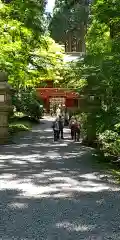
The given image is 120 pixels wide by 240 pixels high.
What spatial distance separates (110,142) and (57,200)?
5263 mm

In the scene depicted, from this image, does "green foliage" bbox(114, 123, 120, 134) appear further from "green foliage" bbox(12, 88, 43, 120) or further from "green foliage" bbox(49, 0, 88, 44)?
"green foliage" bbox(49, 0, 88, 44)

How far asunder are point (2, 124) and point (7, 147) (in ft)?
5.82

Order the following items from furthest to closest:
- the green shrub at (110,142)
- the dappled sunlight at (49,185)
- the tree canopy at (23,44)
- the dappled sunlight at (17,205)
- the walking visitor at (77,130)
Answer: the walking visitor at (77,130) → the tree canopy at (23,44) → the green shrub at (110,142) → the dappled sunlight at (49,185) → the dappled sunlight at (17,205)

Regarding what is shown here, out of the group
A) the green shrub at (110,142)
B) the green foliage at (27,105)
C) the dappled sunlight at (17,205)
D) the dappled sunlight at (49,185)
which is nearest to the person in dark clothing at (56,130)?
the green shrub at (110,142)

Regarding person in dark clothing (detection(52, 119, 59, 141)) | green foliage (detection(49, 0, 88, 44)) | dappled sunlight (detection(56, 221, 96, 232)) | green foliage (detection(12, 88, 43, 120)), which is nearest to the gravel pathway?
dappled sunlight (detection(56, 221, 96, 232))

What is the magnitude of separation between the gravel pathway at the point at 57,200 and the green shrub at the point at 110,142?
0.61 m

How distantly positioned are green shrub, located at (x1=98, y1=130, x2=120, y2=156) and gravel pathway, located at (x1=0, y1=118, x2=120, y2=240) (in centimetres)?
61

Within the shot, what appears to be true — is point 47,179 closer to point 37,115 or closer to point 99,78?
point 99,78

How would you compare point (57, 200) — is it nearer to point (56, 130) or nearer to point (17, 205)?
point (17, 205)

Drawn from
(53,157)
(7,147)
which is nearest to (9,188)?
(53,157)

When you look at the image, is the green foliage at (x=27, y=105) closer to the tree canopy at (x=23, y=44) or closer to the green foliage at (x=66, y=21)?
the tree canopy at (x=23, y=44)

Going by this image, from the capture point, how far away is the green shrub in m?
12.8

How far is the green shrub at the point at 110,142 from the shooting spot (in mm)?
12773

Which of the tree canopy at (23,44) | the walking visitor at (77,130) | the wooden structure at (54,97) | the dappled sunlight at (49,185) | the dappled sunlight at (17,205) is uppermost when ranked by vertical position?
the tree canopy at (23,44)
